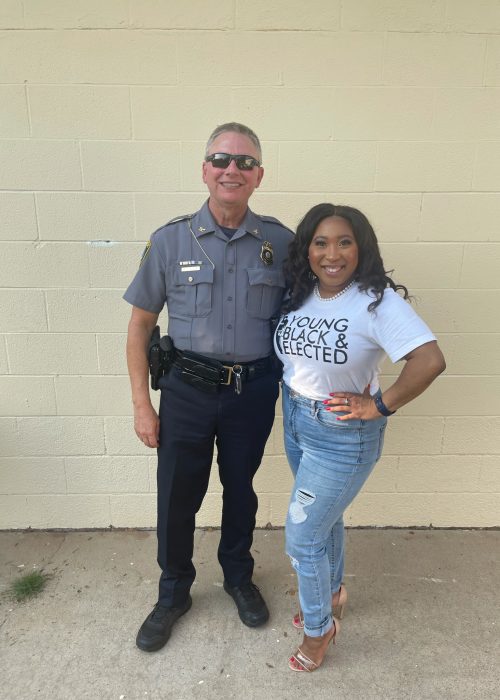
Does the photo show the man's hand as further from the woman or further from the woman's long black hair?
the woman's long black hair

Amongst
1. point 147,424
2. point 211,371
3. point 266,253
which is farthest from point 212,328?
point 147,424

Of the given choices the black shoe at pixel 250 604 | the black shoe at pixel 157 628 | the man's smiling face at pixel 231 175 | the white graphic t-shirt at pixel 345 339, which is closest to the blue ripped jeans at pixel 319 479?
the white graphic t-shirt at pixel 345 339

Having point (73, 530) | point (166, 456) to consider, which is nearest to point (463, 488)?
point (166, 456)

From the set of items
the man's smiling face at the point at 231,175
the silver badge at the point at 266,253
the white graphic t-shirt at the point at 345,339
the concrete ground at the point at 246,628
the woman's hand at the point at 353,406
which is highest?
the man's smiling face at the point at 231,175

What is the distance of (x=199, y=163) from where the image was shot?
2385 millimetres

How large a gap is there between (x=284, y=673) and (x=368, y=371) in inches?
48.2

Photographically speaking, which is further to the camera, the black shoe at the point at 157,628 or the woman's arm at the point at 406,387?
the black shoe at the point at 157,628

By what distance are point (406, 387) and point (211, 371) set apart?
2.30ft

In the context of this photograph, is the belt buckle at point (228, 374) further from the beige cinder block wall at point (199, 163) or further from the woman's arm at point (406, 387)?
the beige cinder block wall at point (199, 163)

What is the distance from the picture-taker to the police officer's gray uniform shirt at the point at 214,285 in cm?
190

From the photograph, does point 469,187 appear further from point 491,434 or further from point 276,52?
point 491,434

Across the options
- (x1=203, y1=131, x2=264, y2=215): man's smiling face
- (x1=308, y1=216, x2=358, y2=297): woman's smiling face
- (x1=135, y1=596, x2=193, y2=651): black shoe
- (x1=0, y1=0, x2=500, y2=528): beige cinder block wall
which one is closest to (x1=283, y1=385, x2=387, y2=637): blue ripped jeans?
(x1=308, y1=216, x2=358, y2=297): woman's smiling face

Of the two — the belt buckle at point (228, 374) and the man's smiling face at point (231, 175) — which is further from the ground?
the man's smiling face at point (231, 175)

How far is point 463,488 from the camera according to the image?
2812 millimetres
